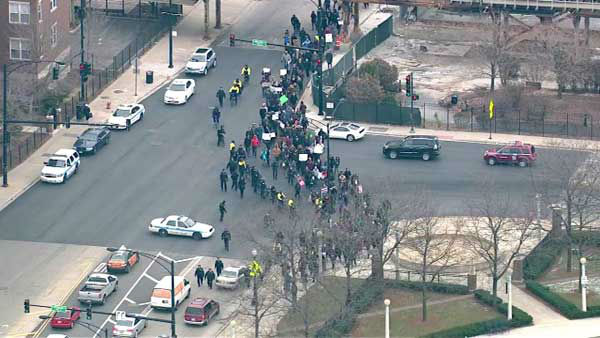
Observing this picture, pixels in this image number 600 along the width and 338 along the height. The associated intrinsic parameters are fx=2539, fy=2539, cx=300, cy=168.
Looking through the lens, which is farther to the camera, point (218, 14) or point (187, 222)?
point (218, 14)

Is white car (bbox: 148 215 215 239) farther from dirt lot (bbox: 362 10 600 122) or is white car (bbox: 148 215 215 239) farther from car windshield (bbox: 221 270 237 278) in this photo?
dirt lot (bbox: 362 10 600 122)

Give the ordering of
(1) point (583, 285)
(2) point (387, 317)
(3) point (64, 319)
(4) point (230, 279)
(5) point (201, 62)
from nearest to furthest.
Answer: (2) point (387, 317), (3) point (64, 319), (1) point (583, 285), (4) point (230, 279), (5) point (201, 62)

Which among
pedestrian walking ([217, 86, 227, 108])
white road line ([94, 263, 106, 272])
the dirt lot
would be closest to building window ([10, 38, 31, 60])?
pedestrian walking ([217, 86, 227, 108])

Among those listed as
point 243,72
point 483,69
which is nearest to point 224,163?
point 243,72

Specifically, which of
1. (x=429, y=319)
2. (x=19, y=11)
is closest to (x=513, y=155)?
(x=429, y=319)

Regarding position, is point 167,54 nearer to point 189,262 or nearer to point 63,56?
point 63,56

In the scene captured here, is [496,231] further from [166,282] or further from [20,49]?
[20,49]
